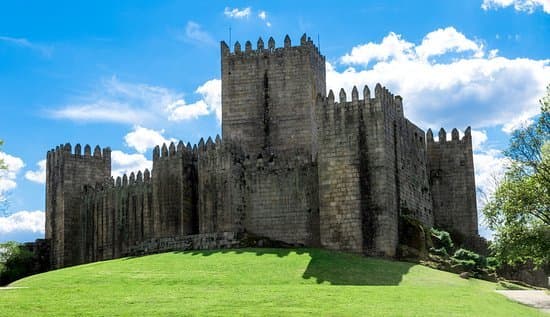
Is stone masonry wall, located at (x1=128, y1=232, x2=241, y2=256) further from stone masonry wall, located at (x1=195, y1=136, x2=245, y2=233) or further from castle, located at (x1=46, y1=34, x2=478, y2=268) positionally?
stone masonry wall, located at (x1=195, y1=136, x2=245, y2=233)

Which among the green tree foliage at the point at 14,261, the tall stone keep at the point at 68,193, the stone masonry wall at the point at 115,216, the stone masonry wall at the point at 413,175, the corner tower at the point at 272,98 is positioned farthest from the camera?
the tall stone keep at the point at 68,193

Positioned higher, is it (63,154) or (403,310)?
(63,154)

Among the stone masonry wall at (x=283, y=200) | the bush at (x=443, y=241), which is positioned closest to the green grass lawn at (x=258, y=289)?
the stone masonry wall at (x=283, y=200)

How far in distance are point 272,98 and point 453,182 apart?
1142 cm

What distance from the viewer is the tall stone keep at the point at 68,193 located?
55.8 meters

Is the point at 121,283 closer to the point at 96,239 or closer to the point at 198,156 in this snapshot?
the point at 198,156

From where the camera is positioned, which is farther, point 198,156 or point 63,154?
point 63,154

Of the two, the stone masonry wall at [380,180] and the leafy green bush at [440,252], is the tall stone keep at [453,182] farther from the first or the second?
the leafy green bush at [440,252]

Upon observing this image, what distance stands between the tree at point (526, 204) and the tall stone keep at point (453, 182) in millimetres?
11139

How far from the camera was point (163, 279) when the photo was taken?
29.8 m

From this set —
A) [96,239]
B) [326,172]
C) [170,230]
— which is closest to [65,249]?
[96,239]

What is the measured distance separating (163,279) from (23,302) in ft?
22.8

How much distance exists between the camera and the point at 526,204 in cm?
3328

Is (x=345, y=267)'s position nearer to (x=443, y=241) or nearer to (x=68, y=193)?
(x=443, y=241)
